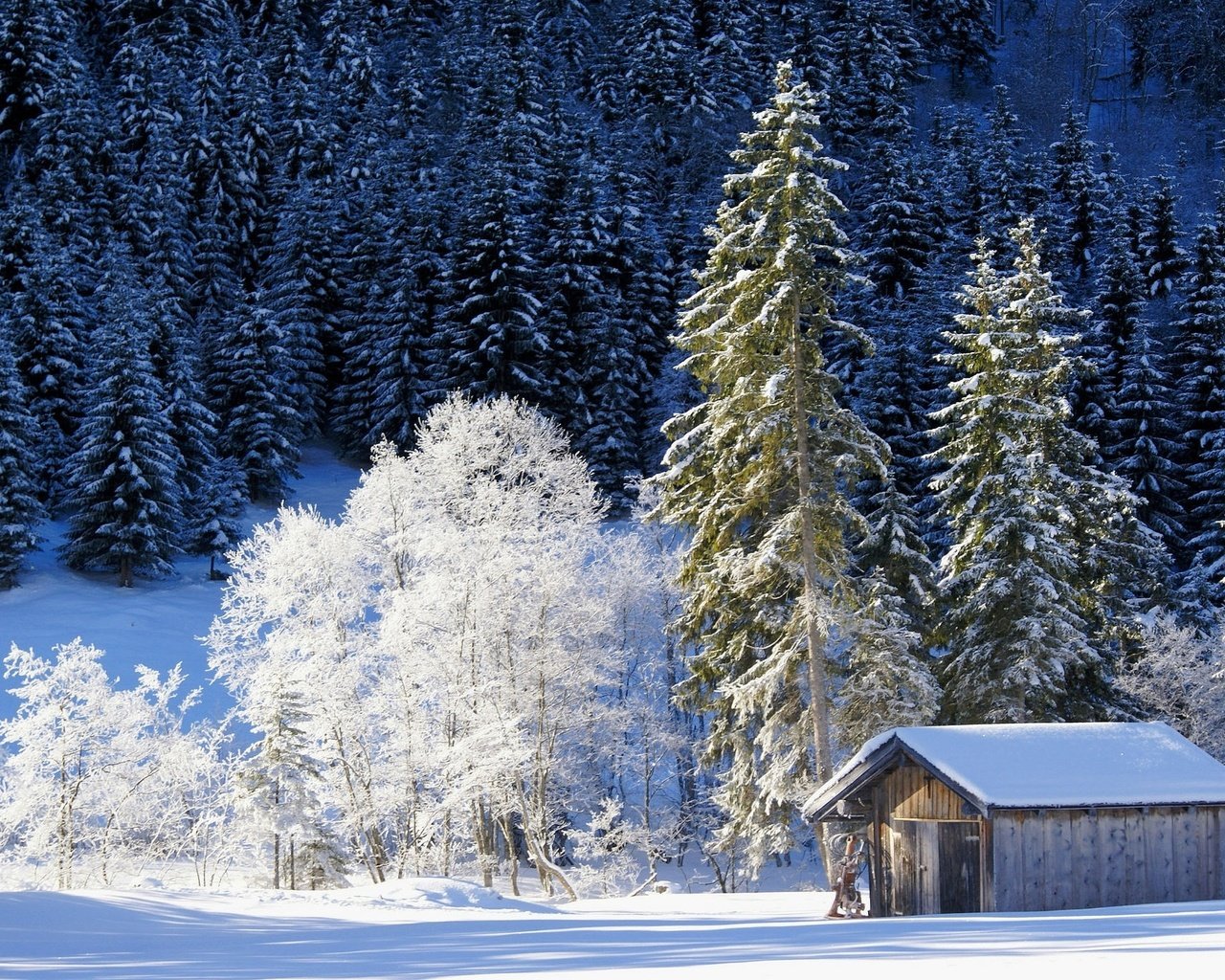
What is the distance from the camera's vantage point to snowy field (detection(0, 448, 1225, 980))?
666cm

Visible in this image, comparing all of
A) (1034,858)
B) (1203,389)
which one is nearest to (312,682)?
(1034,858)

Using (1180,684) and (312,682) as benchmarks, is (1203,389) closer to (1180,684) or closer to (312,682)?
(1180,684)

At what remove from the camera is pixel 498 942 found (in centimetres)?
937

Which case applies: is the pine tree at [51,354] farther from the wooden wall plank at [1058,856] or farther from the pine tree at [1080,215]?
the pine tree at [1080,215]

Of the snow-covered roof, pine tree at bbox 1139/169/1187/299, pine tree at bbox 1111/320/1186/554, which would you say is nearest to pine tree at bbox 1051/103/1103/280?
pine tree at bbox 1139/169/1187/299

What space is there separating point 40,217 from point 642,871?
147 ft

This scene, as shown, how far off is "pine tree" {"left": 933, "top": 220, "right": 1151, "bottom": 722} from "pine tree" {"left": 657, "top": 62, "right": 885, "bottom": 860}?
156 inches

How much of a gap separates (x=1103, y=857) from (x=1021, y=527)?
1064 cm

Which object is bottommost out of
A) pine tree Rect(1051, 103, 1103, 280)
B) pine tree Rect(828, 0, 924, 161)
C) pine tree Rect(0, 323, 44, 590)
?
pine tree Rect(0, 323, 44, 590)

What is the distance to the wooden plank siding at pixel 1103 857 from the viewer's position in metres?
17.2

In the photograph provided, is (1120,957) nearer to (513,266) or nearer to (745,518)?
(745,518)

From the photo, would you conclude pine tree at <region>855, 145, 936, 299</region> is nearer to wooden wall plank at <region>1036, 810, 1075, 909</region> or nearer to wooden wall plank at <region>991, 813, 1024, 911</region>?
wooden wall plank at <region>1036, 810, 1075, 909</region>

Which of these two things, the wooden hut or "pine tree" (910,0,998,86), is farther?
"pine tree" (910,0,998,86)

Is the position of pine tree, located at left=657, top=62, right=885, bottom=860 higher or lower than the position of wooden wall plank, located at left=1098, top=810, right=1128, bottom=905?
higher
